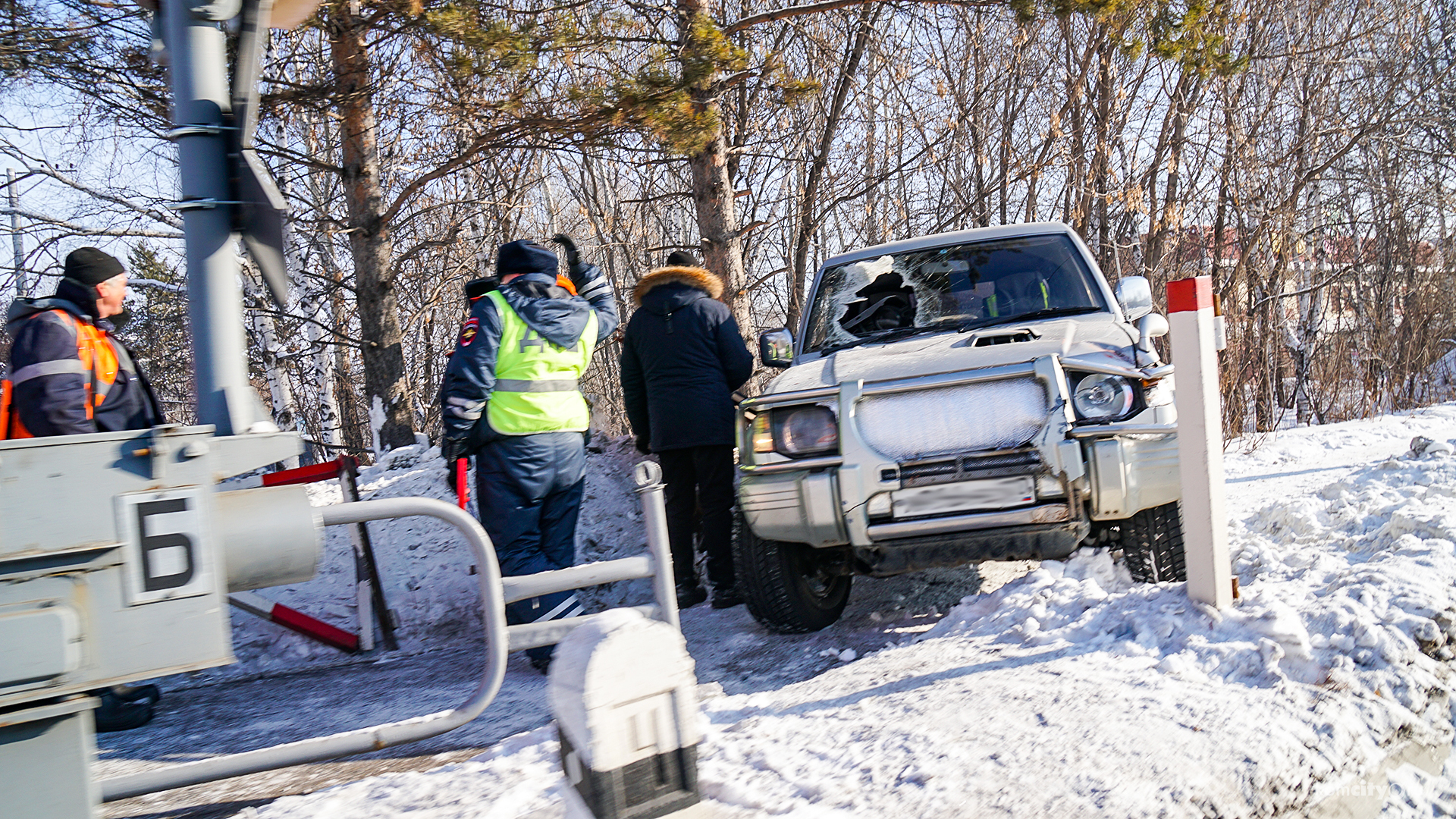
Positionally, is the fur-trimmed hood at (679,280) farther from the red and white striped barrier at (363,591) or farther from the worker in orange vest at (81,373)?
the worker in orange vest at (81,373)

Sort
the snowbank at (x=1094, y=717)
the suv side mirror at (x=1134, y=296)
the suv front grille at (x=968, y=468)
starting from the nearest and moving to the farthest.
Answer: the snowbank at (x=1094, y=717)
the suv front grille at (x=968, y=468)
the suv side mirror at (x=1134, y=296)

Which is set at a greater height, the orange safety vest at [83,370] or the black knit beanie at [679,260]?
the black knit beanie at [679,260]

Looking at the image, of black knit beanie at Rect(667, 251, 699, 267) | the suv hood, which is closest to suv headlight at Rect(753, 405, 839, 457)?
the suv hood

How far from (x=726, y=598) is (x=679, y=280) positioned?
6.36 ft

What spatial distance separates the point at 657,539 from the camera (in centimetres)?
304

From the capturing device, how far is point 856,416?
4121mm

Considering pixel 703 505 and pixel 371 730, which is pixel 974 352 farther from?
pixel 371 730

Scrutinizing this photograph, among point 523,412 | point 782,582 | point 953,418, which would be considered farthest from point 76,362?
point 953,418

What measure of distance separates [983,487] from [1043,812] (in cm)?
166

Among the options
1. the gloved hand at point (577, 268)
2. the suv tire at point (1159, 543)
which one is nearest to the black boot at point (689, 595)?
the gloved hand at point (577, 268)

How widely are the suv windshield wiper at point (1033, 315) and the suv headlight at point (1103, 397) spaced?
3.25ft

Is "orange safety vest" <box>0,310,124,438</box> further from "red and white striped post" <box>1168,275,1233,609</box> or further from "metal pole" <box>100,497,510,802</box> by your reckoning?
"red and white striped post" <box>1168,275,1233,609</box>

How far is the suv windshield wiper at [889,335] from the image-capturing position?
16.8 ft

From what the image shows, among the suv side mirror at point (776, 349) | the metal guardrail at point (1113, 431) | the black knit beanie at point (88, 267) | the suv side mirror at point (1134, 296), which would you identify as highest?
the black knit beanie at point (88, 267)
